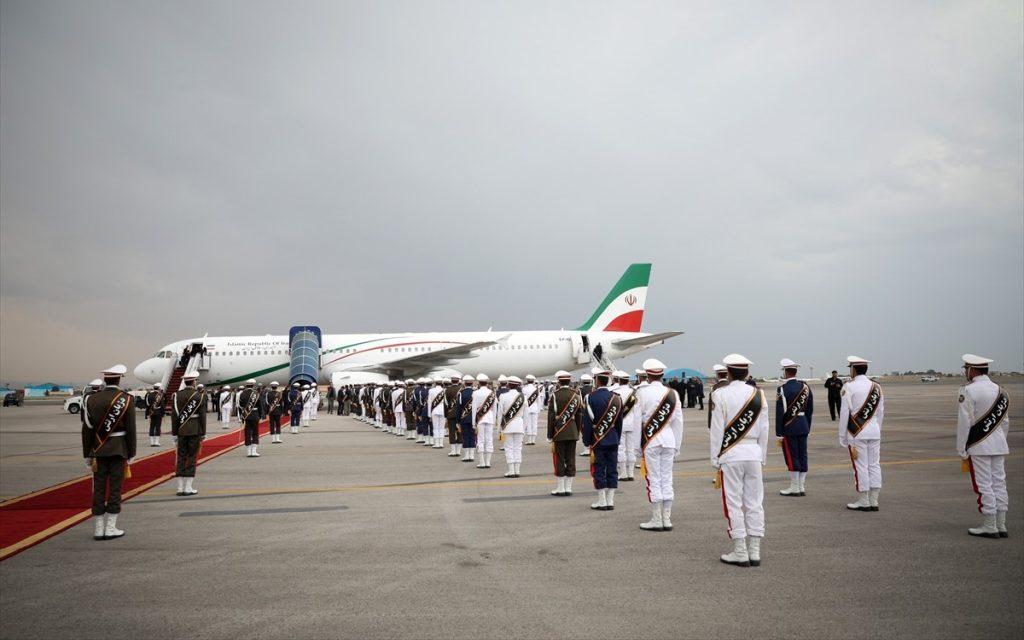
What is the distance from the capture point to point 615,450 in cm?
936

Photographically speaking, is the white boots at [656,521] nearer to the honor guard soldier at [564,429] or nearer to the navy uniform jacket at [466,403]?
the honor guard soldier at [564,429]

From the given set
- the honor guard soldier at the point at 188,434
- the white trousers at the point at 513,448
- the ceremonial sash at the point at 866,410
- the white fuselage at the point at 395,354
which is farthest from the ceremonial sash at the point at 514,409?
the white fuselage at the point at 395,354

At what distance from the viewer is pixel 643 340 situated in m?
41.5

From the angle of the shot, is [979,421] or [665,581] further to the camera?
[979,421]

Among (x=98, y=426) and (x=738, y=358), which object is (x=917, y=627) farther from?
(x=98, y=426)

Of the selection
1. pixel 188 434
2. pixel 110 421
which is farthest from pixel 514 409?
pixel 110 421

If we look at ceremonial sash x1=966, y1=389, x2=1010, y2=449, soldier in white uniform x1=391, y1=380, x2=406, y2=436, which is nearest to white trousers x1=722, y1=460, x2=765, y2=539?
ceremonial sash x1=966, y1=389, x2=1010, y2=449

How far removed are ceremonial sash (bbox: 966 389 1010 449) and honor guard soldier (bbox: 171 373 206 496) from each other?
1142cm

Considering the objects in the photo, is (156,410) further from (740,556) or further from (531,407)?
(740,556)

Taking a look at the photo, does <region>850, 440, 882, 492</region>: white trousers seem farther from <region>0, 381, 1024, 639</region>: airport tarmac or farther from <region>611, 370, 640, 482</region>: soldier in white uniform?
<region>611, 370, 640, 482</region>: soldier in white uniform

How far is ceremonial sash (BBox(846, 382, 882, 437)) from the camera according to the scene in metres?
9.09

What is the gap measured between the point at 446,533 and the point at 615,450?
2.95 m

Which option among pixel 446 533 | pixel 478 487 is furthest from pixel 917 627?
pixel 478 487

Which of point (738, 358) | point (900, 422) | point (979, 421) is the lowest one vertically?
point (900, 422)
